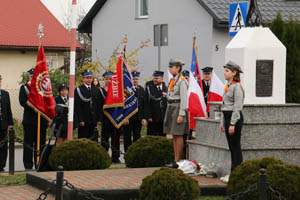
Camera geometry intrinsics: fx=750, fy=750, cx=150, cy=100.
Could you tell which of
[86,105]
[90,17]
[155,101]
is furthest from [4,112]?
[90,17]

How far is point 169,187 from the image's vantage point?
9.05 m

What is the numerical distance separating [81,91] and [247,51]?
4780 millimetres

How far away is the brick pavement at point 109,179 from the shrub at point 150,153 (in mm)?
705

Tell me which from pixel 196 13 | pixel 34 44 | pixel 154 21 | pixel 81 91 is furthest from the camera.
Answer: pixel 34 44

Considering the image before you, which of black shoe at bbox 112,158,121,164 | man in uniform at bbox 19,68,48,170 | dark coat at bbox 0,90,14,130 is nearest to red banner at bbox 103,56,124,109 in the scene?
black shoe at bbox 112,158,121,164

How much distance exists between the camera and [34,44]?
3138 cm

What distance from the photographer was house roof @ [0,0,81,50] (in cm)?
3130

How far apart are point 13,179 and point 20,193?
1404 millimetres

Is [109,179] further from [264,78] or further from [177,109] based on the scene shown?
[264,78]

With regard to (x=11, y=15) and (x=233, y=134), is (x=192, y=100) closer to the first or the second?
(x=233, y=134)

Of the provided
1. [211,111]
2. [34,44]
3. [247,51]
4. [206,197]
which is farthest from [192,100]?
[34,44]

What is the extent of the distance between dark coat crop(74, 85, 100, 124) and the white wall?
1148cm

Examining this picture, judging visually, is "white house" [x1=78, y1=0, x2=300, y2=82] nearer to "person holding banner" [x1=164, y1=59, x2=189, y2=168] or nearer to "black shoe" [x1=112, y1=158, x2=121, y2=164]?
"black shoe" [x1=112, y1=158, x2=121, y2=164]

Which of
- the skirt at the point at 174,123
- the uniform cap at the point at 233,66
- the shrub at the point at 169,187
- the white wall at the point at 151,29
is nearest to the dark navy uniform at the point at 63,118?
the skirt at the point at 174,123
